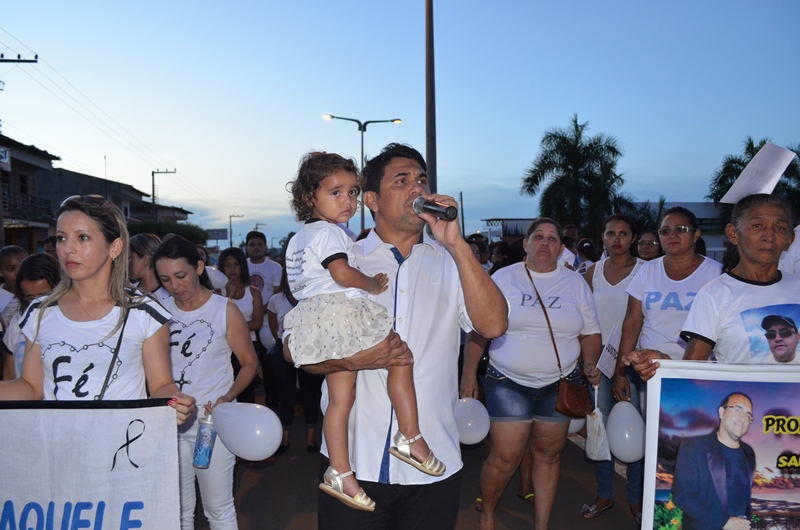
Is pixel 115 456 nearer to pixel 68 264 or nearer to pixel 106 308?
pixel 106 308

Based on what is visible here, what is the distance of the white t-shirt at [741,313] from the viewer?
10.5 feet

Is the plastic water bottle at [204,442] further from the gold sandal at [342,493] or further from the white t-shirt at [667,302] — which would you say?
the white t-shirt at [667,302]

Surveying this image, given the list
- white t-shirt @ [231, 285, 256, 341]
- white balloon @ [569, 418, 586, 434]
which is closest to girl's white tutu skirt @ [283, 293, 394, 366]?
white balloon @ [569, 418, 586, 434]

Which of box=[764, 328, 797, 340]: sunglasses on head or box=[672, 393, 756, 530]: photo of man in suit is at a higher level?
box=[764, 328, 797, 340]: sunglasses on head

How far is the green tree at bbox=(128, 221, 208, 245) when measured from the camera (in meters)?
45.1

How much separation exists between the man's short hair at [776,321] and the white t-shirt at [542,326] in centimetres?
157

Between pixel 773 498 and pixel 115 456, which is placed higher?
pixel 115 456

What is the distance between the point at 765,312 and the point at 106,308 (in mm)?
3116

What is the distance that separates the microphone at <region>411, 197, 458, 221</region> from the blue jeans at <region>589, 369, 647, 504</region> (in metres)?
3.05

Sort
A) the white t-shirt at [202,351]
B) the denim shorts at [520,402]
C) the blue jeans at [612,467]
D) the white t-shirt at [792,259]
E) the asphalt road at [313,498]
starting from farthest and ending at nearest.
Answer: the asphalt road at [313,498], the blue jeans at [612,467], the denim shorts at [520,402], the white t-shirt at [202,351], the white t-shirt at [792,259]

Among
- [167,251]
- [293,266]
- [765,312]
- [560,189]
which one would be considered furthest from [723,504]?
[560,189]

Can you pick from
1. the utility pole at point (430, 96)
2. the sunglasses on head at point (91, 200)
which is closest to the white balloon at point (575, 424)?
the sunglasses on head at point (91, 200)

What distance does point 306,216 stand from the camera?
3301 millimetres

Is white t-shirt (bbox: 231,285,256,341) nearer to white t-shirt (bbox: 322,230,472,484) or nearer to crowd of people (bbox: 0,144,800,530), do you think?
crowd of people (bbox: 0,144,800,530)
